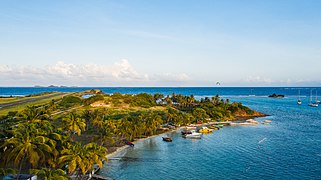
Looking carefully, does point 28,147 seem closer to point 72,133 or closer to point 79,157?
point 79,157

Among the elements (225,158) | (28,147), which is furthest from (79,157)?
(225,158)

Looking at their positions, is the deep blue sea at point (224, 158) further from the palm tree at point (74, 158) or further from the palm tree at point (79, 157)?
the palm tree at point (74, 158)

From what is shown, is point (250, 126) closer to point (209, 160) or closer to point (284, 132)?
point (284, 132)

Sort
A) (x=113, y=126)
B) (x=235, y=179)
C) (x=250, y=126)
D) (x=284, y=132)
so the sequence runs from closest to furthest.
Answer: (x=235, y=179), (x=113, y=126), (x=284, y=132), (x=250, y=126)

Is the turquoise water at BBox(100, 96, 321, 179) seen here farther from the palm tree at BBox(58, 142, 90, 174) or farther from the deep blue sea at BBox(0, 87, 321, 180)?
the palm tree at BBox(58, 142, 90, 174)

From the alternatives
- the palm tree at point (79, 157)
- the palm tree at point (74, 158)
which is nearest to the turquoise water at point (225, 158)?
the palm tree at point (79, 157)

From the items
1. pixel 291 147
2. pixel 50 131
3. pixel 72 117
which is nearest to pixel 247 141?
pixel 291 147
